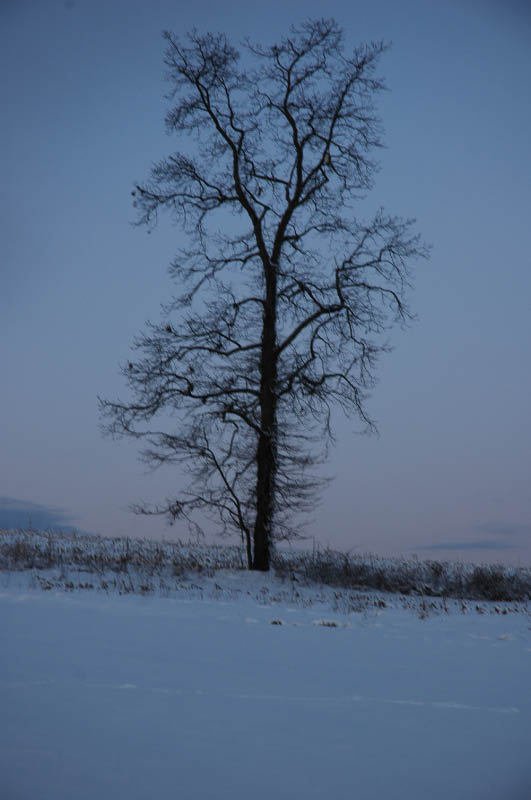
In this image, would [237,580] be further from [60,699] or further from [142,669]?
[60,699]

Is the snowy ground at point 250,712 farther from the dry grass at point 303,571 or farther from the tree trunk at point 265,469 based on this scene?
the tree trunk at point 265,469

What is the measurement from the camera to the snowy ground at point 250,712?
3051mm

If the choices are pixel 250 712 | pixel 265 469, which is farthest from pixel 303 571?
pixel 250 712

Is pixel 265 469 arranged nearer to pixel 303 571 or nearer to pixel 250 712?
pixel 303 571

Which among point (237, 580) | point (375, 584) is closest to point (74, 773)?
point (237, 580)

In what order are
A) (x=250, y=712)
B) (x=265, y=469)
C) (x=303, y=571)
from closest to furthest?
(x=250, y=712) → (x=303, y=571) → (x=265, y=469)

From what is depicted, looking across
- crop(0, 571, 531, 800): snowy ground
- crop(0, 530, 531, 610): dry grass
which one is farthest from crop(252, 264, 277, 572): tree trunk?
crop(0, 571, 531, 800): snowy ground

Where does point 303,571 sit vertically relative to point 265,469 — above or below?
below

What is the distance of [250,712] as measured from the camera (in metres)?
3.96

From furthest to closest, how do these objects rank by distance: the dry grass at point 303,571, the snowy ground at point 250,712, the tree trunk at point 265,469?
the tree trunk at point 265,469 < the dry grass at point 303,571 < the snowy ground at point 250,712

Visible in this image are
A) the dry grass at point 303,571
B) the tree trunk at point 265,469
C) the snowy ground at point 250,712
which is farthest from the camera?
the tree trunk at point 265,469

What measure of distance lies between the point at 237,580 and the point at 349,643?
314 inches

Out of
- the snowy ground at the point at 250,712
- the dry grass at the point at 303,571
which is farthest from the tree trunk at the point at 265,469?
the snowy ground at the point at 250,712

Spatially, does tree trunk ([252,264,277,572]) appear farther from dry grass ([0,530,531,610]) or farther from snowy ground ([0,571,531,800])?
snowy ground ([0,571,531,800])
